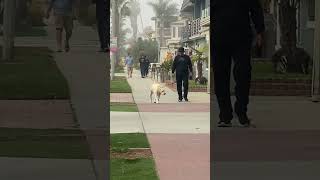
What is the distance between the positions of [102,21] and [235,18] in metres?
0.64

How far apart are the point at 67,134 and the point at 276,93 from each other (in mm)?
7442

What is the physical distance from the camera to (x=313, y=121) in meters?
7.75

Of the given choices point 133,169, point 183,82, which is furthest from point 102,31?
point 183,82

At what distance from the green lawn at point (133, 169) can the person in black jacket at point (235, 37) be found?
6.06 ft

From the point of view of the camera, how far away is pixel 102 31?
243cm

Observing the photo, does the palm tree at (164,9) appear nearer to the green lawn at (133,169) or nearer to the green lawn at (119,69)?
the green lawn at (133,169)

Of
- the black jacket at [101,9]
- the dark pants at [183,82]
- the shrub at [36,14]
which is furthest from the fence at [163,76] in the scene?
the black jacket at [101,9]

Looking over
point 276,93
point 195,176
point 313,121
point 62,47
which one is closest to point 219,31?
point 62,47

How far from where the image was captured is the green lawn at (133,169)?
455 centimetres

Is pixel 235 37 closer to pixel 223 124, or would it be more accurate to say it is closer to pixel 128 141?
pixel 223 124

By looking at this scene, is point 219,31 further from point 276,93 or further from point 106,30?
point 276,93

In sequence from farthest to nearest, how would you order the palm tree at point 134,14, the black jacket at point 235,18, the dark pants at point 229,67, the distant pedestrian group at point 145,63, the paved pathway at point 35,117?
the distant pedestrian group at point 145,63, the paved pathway at point 35,117, the palm tree at point 134,14, the dark pants at point 229,67, the black jacket at point 235,18

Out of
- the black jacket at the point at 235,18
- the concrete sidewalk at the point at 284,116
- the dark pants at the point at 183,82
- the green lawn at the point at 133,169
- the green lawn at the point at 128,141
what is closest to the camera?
the black jacket at the point at 235,18

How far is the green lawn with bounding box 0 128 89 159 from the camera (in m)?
4.44
